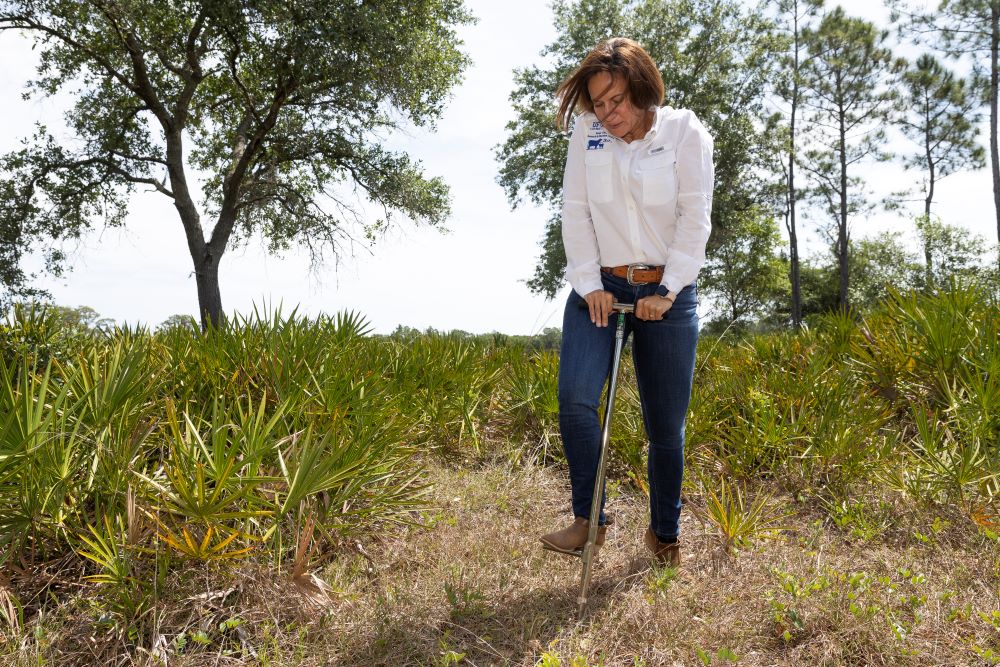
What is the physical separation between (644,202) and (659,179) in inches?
4.4

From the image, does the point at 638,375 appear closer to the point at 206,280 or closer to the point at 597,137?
the point at 597,137

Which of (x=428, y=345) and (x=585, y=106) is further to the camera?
(x=428, y=345)

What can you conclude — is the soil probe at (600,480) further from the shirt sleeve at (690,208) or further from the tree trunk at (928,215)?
the tree trunk at (928,215)

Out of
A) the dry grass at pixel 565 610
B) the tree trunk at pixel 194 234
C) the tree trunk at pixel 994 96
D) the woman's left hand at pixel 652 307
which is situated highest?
the tree trunk at pixel 994 96

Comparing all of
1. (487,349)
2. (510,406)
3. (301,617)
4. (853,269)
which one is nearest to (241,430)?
(301,617)

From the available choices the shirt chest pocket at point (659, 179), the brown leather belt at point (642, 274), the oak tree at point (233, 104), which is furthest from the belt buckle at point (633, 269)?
the oak tree at point (233, 104)

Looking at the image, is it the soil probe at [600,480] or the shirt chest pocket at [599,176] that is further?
the shirt chest pocket at [599,176]

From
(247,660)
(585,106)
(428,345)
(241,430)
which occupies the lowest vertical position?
(247,660)

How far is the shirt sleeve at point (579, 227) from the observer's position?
9.09 ft

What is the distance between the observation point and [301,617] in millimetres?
2795

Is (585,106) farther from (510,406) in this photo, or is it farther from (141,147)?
(141,147)

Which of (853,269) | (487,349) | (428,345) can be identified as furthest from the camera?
(853,269)

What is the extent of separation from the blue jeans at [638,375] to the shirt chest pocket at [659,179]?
1.19ft

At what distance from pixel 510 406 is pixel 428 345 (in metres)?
1.57
